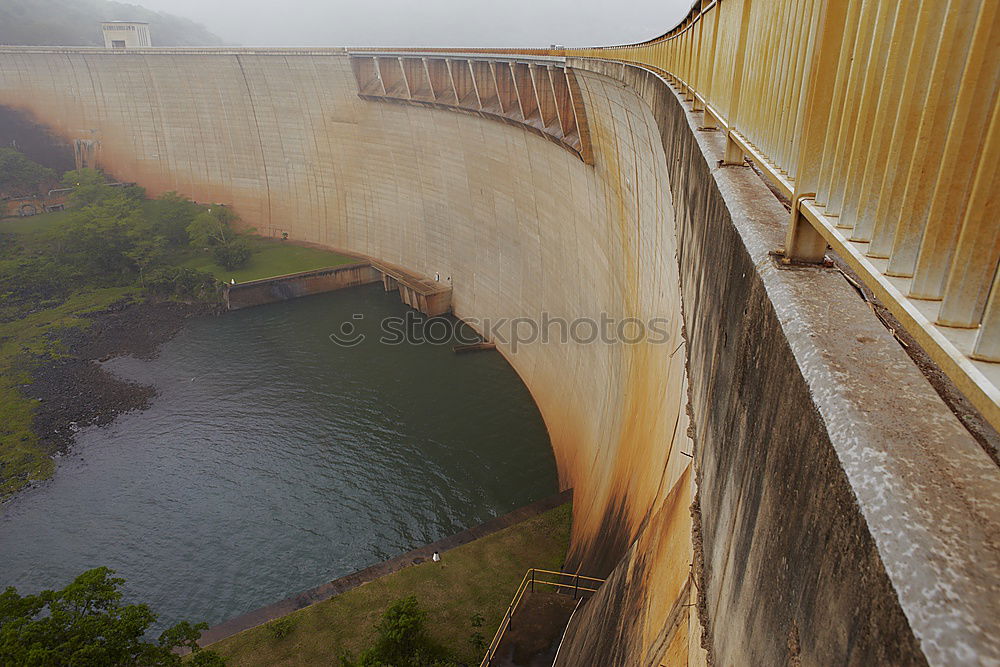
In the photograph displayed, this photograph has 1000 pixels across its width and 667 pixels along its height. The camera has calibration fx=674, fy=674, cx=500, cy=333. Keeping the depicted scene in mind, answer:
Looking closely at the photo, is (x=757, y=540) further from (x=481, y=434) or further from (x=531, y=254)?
(x=531, y=254)

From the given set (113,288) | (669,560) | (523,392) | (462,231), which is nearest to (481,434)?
(523,392)

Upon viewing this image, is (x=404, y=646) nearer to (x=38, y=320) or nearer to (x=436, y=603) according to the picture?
(x=436, y=603)

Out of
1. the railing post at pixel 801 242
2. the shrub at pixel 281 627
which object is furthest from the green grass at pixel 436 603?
the railing post at pixel 801 242

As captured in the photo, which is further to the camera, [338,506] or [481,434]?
[481,434]

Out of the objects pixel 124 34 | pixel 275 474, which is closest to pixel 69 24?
pixel 124 34

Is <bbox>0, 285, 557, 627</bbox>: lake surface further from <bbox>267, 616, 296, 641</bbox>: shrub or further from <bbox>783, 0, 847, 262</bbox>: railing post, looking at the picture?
<bbox>783, 0, 847, 262</bbox>: railing post

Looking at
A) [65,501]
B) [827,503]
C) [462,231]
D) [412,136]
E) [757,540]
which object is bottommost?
[65,501]
